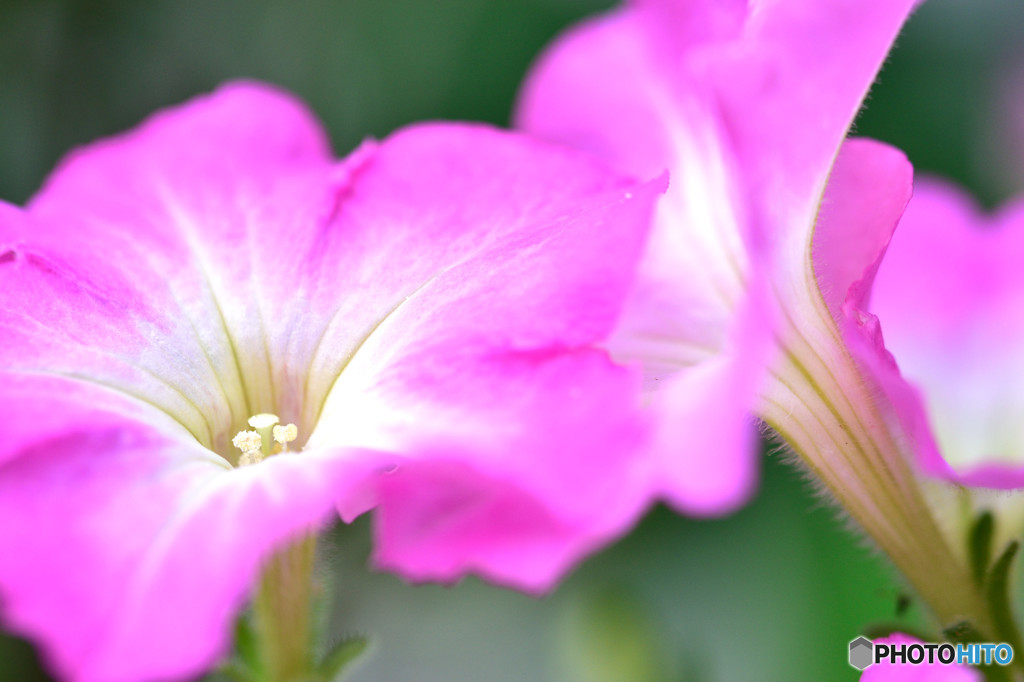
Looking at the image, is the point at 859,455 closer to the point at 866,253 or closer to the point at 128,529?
the point at 866,253

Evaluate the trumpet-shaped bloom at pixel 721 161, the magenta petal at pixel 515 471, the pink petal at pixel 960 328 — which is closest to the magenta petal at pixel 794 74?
the trumpet-shaped bloom at pixel 721 161

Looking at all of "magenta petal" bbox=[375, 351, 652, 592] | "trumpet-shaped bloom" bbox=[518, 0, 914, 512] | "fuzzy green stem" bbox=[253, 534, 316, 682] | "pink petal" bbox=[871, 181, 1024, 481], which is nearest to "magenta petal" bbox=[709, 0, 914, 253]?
"trumpet-shaped bloom" bbox=[518, 0, 914, 512]

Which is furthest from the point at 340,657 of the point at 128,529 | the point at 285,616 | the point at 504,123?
the point at 504,123

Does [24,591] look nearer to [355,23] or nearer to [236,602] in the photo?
[236,602]

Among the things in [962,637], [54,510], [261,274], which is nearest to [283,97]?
[261,274]

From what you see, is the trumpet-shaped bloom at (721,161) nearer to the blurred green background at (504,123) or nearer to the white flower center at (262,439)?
the white flower center at (262,439)

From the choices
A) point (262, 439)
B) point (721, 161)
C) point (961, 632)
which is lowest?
point (961, 632)

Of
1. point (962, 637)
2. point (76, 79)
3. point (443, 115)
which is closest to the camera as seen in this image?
point (962, 637)
